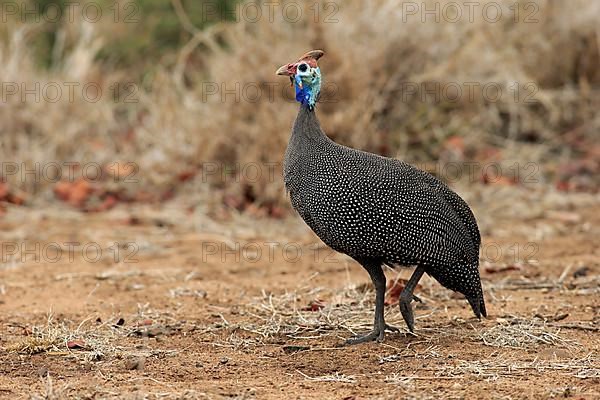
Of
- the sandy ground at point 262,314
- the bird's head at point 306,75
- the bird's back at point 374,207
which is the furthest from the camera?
the bird's head at point 306,75

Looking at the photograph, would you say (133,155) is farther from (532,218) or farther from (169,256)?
(532,218)

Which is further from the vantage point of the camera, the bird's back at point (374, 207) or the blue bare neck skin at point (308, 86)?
the blue bare neck skin at point (308, 86)

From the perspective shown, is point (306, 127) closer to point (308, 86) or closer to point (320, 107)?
point (308, 86)

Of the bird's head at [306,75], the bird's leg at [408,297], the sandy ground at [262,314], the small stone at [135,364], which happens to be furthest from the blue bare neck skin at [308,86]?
the small stone at [135,364]

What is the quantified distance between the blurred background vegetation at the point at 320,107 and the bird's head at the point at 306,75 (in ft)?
8.50

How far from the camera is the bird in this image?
3.90m

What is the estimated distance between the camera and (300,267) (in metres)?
5.66

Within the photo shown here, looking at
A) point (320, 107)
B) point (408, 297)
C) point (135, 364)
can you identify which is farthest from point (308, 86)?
point (320, 107)

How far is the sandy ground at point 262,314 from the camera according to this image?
348 centimetres

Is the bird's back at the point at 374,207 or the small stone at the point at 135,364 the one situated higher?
the bird's back at the point at 374,207

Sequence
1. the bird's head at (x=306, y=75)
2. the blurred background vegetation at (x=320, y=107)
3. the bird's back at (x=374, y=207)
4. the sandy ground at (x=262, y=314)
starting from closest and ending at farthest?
the sandy ground at (x=262, y=314), the bird's back at (x=374, y=207), the bird's head at (x=306, y=75), the blurred background vegetation at (x=320, y=107)

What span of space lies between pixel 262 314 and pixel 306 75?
1219mm

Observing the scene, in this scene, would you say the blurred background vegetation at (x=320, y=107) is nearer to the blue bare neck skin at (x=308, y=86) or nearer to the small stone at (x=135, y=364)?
the blue bare neck skin at (x=308, y=86)

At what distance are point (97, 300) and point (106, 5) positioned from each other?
20.4 feet
